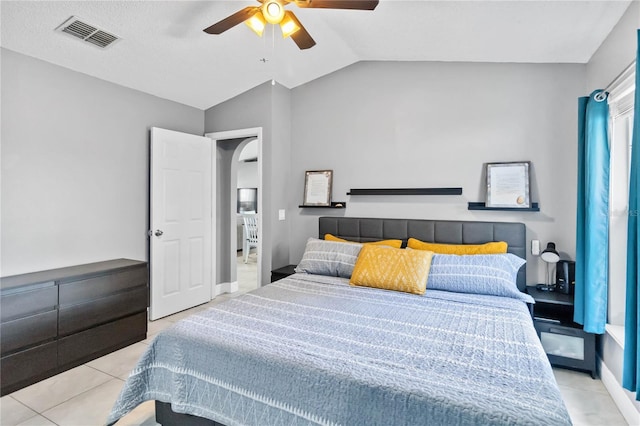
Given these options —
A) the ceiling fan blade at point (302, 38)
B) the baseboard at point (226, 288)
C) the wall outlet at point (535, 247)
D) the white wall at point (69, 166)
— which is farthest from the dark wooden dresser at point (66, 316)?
the wall outlet at point (535, 247)

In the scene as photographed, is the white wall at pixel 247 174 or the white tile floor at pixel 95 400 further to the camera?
the white wall at pixel 247 174

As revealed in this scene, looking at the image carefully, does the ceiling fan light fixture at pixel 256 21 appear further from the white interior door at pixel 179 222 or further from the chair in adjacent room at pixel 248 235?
the chair in adjacent room at pixel 248 235

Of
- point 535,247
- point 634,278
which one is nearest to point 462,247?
point 535,247

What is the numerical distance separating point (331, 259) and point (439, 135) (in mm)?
1611

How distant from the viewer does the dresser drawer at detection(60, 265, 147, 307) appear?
2.63 metres

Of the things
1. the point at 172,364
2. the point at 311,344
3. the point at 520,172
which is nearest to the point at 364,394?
the point at 311,344

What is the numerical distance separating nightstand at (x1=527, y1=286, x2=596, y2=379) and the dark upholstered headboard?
271 millimetres

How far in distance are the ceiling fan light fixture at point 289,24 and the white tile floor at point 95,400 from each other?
2.56 meters

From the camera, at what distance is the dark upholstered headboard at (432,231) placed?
295 centimetres

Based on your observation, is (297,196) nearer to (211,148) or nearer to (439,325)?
(211,148)

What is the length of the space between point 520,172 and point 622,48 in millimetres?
1105

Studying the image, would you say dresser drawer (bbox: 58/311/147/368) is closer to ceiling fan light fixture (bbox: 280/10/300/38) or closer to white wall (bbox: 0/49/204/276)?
white wall (bbox: 0/49/204/276)

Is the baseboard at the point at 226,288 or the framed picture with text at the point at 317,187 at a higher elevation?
the framed picture with text at the point at 317,187

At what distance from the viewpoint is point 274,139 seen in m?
3.86
